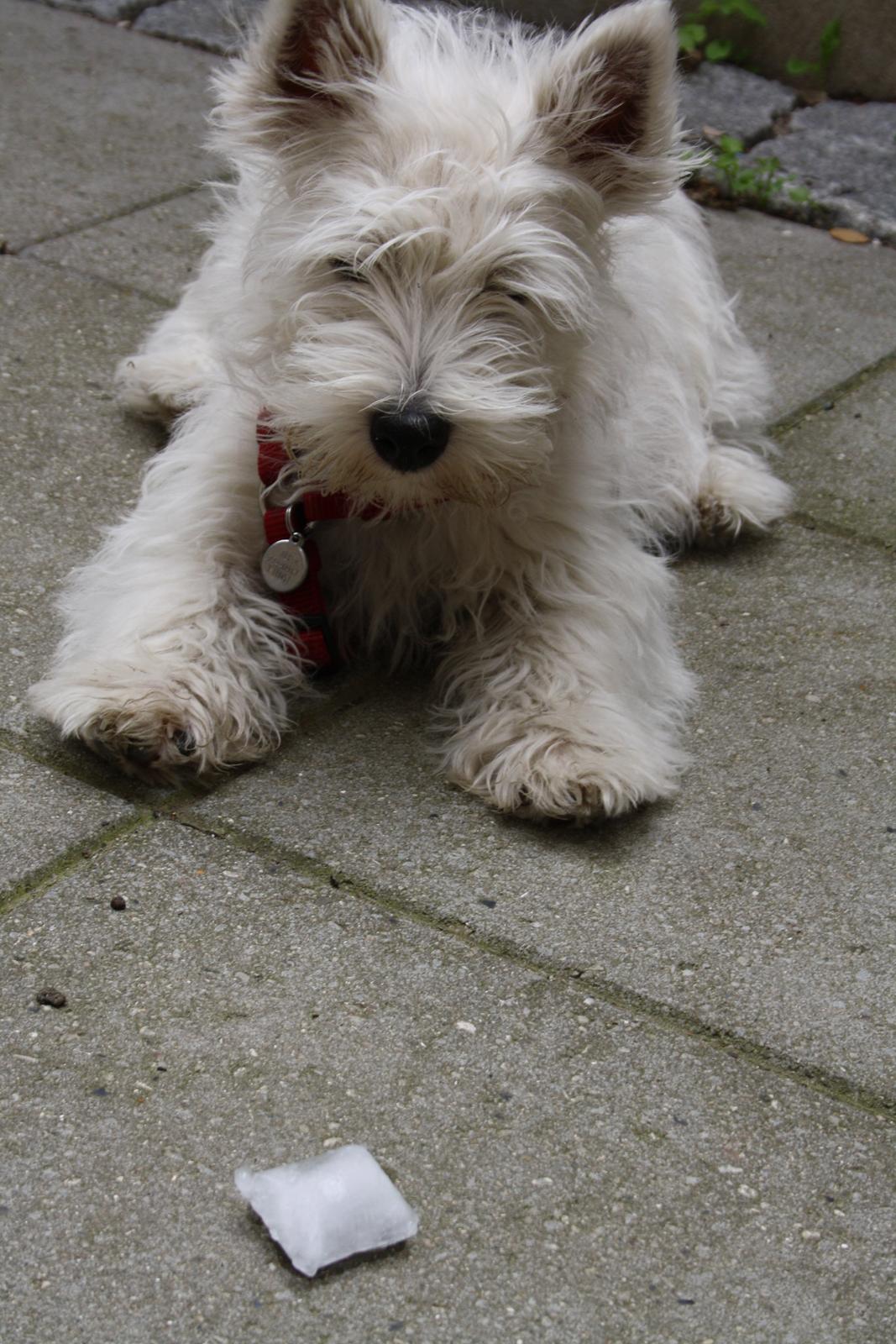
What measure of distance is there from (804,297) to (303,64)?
322 cm


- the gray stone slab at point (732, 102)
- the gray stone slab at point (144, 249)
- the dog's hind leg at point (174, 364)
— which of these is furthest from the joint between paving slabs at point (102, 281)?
the gray stone slab at point (732, 102)

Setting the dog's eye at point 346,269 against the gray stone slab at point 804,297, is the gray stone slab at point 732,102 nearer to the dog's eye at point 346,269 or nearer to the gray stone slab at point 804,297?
the gray stone slab at point 804,297

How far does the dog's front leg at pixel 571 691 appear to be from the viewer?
3.30 metres

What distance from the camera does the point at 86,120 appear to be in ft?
22.6

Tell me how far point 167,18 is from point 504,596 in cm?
552

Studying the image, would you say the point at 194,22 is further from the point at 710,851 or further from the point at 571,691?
the point at 710,851

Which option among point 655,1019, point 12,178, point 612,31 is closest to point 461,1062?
point 655,1019

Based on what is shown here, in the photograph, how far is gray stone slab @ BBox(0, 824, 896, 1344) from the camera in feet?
7.26

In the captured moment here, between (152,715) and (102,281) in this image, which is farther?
(102,281)

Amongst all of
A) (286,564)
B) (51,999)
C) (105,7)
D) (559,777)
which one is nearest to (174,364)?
(286,564)

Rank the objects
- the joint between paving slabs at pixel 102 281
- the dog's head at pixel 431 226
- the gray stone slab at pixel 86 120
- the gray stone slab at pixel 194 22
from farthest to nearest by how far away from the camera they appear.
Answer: the gray stone slab at pixel 194 22
the gray stone slab at pixel 86 120
the joint between paving slabs at pixel 102 281
the dog's head at pixel 431 226

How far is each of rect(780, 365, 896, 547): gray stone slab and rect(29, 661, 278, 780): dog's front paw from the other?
2.11m

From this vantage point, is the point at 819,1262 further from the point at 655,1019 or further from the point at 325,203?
the point at 325,203

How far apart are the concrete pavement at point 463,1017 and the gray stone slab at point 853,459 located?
501 mm
